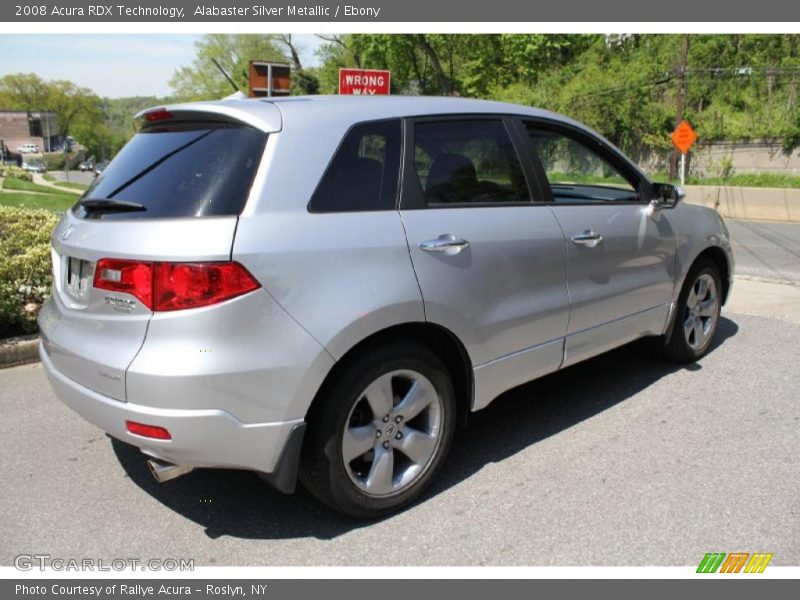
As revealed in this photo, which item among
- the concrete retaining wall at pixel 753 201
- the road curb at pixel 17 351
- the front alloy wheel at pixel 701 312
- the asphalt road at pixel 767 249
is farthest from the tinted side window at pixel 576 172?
the concrete retaining wall at pixel 753 201

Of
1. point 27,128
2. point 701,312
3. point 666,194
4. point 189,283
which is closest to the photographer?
point 189,283

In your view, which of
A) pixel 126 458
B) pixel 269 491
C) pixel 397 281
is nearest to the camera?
pixel 397 281

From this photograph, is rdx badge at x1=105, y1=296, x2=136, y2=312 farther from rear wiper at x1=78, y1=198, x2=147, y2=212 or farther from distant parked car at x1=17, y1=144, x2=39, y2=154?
distant parked car at x1=17, y1=144, x2=39, y2=154

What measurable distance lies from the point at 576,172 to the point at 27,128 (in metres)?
128

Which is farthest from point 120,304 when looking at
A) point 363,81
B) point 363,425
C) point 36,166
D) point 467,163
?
point 36,166

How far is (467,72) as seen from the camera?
145 feet

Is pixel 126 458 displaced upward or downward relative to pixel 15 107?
downward

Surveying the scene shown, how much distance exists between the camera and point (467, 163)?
334cm

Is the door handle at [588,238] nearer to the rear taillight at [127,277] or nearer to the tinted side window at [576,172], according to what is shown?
the tinted side window at [576,172]

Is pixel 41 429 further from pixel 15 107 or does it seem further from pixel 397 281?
pixel 15 107

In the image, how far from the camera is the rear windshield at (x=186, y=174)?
8.33ft

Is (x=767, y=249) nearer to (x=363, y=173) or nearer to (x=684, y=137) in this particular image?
(x=684, y=137)
